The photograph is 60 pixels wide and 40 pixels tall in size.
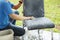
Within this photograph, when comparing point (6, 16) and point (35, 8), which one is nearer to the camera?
point (6, 16)

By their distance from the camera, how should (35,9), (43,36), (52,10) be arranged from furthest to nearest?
(52,10)
(43,36)
(35,9)

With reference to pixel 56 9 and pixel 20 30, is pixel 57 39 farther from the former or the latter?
pixel 56 9

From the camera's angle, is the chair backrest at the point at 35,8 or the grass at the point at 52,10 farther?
the grass at the point at 52,10

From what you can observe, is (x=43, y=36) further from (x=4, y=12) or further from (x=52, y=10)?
(x=52, y=10)

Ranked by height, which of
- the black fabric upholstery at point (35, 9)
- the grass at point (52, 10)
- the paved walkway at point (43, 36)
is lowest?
the paved walkway at point (43, 36)

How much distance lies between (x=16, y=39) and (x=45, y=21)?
0.62m

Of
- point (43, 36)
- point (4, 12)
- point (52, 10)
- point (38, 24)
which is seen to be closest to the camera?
point (4, 12)

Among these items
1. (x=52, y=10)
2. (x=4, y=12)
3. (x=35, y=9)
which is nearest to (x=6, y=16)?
(x=4, y=12)

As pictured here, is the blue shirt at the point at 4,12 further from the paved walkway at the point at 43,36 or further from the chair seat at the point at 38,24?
the paved walkway at the point at 43,36

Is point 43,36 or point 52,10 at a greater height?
point 52,10

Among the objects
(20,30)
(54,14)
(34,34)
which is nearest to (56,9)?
(54,14)

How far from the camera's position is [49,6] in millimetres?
4227

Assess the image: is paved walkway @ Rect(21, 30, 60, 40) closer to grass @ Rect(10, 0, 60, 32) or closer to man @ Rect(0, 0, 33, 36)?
man @ Rect(0, 0, 33, 36)

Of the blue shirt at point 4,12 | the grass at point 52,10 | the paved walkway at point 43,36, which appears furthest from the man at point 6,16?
the grass at point 52,10
